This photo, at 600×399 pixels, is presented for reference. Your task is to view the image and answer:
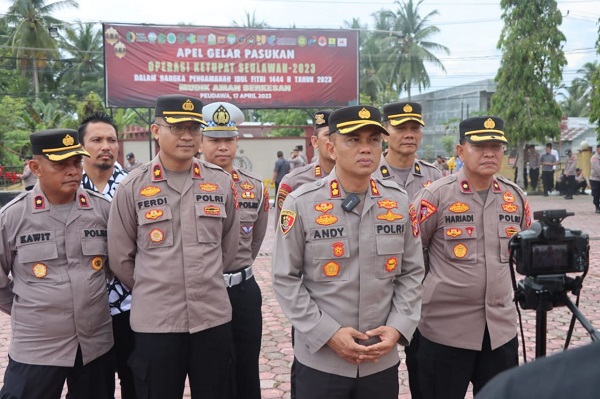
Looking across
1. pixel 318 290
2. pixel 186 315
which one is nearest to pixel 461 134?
pixel 318 290

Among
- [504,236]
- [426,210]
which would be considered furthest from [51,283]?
[504,236]

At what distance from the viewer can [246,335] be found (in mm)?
3430

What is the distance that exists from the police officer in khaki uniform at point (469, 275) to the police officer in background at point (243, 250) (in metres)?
1.02

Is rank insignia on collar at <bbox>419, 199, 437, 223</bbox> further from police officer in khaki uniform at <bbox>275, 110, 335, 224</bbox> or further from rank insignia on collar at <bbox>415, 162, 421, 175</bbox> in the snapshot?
police officer in khaki uniform at <bbox>275, 110, 335, 224</bbox>

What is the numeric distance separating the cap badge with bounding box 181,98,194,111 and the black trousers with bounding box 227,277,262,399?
1.08m

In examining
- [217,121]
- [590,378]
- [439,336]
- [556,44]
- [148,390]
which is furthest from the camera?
[556,44]

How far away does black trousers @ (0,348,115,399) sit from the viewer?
2635mm

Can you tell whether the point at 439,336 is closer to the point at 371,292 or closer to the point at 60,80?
the point at 371,292

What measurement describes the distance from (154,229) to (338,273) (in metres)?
0.96

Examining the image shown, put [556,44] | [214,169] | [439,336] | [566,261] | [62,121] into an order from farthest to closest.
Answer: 1. [62,121]
2. [556,44]
3. [214,169]
4. [439,336]
5. [566,261]

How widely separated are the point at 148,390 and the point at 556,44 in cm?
2163

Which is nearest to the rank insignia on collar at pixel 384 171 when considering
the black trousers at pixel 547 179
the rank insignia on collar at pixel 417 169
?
the rank insignia on collar at pixel 417 169

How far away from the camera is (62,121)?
2405cm

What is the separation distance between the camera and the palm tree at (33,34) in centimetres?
3152
